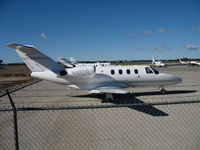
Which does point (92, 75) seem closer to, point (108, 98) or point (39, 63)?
point (108, 98)

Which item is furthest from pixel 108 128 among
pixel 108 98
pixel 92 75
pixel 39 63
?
pixel 39 63

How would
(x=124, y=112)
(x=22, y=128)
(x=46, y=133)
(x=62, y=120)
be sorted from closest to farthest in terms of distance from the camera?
(x=46, y=133)
(x=22, y=128)
(x=62, y=120)
(x=124, y=112)

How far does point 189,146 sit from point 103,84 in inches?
267

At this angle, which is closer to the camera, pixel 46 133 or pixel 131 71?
pixel 46 133

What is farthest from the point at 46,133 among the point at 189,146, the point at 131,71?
the point at 131,71

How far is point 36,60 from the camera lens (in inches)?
384

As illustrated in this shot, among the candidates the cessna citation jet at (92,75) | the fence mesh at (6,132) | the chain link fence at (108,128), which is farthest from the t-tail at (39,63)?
the fence mesh at (6,132)

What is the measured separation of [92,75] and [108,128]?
5.00 m

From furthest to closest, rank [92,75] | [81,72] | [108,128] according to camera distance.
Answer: [92,75], [81,72], [108,128]

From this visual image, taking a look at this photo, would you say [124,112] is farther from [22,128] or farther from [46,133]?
[22,128]

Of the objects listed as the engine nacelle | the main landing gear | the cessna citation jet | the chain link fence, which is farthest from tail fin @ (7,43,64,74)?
the main landing gear

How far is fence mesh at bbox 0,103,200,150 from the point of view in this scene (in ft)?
16.1

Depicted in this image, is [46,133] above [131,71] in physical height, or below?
below

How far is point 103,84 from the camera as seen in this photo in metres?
10.8
